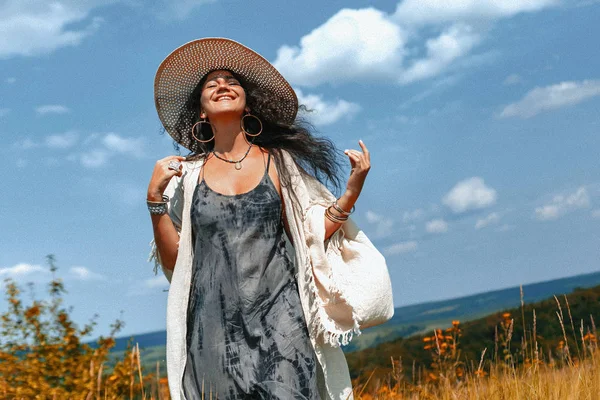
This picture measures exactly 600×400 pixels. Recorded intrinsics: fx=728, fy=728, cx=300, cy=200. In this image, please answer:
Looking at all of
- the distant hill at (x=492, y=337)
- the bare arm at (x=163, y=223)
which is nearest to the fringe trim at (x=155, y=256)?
the bare arm at (x=163, y=223)

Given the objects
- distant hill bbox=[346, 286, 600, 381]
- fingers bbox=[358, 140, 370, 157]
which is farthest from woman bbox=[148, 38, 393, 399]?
distant hill bbox=[346, 286, 600, 381]

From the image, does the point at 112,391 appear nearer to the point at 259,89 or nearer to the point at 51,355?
the point at 51,355

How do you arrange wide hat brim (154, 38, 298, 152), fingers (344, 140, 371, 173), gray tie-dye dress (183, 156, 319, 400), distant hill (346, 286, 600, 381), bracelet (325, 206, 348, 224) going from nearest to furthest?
1. gray tie-dye dress (183, 156, 319, 400)
2. fingers (344, 140, 371, 173)
3. bracelet (325, 206, 348, 224)
4. wide hat brim (154, 38, 298, 152)
5. distant hill (346, 286, 600, 381)

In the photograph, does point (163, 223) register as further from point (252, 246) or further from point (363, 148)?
point (363, 148)

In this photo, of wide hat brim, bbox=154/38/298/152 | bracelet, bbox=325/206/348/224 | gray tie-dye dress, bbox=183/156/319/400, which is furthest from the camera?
wide hat brim, bbox=154/38/298/152

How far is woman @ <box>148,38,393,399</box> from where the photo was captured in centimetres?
334

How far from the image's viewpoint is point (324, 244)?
12.2 feet

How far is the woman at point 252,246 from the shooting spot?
334 centimetres

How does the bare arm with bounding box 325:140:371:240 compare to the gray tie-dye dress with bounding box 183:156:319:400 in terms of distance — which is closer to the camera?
the gray tie-dye dress with bounding box 183:156:319:400

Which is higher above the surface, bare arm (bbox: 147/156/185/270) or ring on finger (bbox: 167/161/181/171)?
ring on finger (bbox: 167/161/181/171)

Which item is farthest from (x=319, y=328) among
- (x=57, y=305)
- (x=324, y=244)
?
(x=57, y=305)

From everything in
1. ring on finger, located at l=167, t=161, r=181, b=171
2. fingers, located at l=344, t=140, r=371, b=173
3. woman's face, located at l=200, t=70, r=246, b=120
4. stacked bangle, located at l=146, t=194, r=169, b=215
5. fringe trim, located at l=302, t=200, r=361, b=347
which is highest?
woman's face, located at l=200, t=70, r=246, b=120

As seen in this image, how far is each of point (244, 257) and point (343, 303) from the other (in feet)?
1.83

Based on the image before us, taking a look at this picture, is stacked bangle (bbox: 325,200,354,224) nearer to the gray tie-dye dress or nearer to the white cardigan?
the white cardigan
